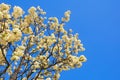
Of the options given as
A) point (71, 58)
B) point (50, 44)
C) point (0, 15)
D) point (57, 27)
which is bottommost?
point (0, 15)

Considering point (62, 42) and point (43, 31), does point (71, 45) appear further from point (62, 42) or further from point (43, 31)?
point (43, 31)

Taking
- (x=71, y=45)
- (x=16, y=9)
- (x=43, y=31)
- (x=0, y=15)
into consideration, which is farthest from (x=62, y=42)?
(x=0, y=15)

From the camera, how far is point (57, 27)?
15070mm

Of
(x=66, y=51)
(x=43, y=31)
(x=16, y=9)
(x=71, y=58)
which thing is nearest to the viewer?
(x=16, y=9)

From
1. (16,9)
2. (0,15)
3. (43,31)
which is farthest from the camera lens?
(43,31)

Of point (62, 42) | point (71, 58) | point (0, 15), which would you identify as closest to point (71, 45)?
point (62, 42)

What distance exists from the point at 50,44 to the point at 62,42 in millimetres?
827

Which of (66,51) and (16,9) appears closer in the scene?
(16,9)

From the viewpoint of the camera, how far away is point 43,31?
15.8 m

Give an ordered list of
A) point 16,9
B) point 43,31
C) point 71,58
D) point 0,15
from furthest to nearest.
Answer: point 43,31 → point 71,58 → point 16,9 → point 0,15

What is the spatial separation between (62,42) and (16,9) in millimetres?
3539

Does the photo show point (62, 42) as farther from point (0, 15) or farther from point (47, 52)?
point (0, 15)

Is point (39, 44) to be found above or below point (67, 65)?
above

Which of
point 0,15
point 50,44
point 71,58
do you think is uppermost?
point 50,44
